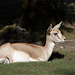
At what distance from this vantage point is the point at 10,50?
8031mm

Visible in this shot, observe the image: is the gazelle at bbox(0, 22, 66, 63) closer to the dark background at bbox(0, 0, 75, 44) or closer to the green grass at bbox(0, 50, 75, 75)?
the green grass at bbox(0, 50, 75, 75)

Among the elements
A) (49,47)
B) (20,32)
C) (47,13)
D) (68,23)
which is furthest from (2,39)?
(49,47)

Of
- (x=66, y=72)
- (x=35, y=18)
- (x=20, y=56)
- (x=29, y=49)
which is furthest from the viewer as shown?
(x=35, y=18)

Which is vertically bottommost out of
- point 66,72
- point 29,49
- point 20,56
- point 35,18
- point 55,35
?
point 35,18

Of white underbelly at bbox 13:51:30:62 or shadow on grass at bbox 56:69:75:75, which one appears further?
white underbelly at bbox 13:51:30:62

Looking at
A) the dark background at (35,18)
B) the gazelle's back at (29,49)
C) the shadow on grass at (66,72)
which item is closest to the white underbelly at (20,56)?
the gazelle's back at (29,49)

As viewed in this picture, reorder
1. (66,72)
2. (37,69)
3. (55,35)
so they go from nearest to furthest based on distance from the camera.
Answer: (66,72)
(37,69)
(55,35)

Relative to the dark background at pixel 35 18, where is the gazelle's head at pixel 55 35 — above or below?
above

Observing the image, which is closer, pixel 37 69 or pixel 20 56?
pixel 37 69

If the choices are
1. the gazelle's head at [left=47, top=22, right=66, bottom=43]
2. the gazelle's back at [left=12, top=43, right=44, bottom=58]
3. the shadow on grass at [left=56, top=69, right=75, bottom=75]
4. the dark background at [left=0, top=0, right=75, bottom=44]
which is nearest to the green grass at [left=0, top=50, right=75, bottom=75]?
the shadow on grass at [left=56, top=69, right=75, bottom=75]

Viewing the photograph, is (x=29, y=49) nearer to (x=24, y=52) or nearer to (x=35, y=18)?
(x=24, y=52)

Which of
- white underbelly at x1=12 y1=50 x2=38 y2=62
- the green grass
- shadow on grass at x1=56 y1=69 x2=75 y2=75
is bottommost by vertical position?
white underbelly at x1=12 y1=50 x2=38 y2=62

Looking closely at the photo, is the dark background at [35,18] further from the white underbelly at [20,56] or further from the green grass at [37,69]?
the green grass at [37,69]

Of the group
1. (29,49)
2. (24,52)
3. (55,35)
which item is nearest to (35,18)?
(55,35)
